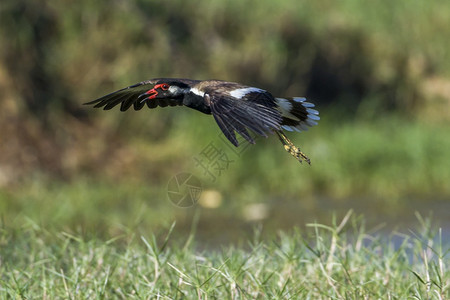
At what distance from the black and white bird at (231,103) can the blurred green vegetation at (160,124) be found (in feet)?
11.0

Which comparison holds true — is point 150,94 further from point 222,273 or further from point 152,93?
point 222,273

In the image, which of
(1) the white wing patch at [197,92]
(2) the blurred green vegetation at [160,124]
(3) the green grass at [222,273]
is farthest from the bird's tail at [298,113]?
(2) the blurred green vegetation at [160,124]

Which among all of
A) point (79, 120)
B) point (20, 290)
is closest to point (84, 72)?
point (79, 120)

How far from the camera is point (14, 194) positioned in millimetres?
6867

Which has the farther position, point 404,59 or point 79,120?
point 404,59

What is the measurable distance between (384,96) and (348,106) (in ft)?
1.45

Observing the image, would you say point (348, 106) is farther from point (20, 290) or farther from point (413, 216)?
point (20, 290)

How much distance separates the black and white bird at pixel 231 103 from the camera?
2.76m

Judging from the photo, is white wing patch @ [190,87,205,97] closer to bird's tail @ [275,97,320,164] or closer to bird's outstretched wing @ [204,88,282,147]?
bird's outstretched wing @ [204,88,282,147]

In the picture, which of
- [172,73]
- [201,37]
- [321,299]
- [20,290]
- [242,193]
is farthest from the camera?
[201,37]

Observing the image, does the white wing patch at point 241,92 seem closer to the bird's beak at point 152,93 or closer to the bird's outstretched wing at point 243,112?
the bird's outstretched wing at point 243,112

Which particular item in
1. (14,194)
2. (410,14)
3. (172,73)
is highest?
(410,14)

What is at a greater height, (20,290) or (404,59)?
(404,59)

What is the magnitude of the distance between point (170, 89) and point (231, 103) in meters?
0.26
